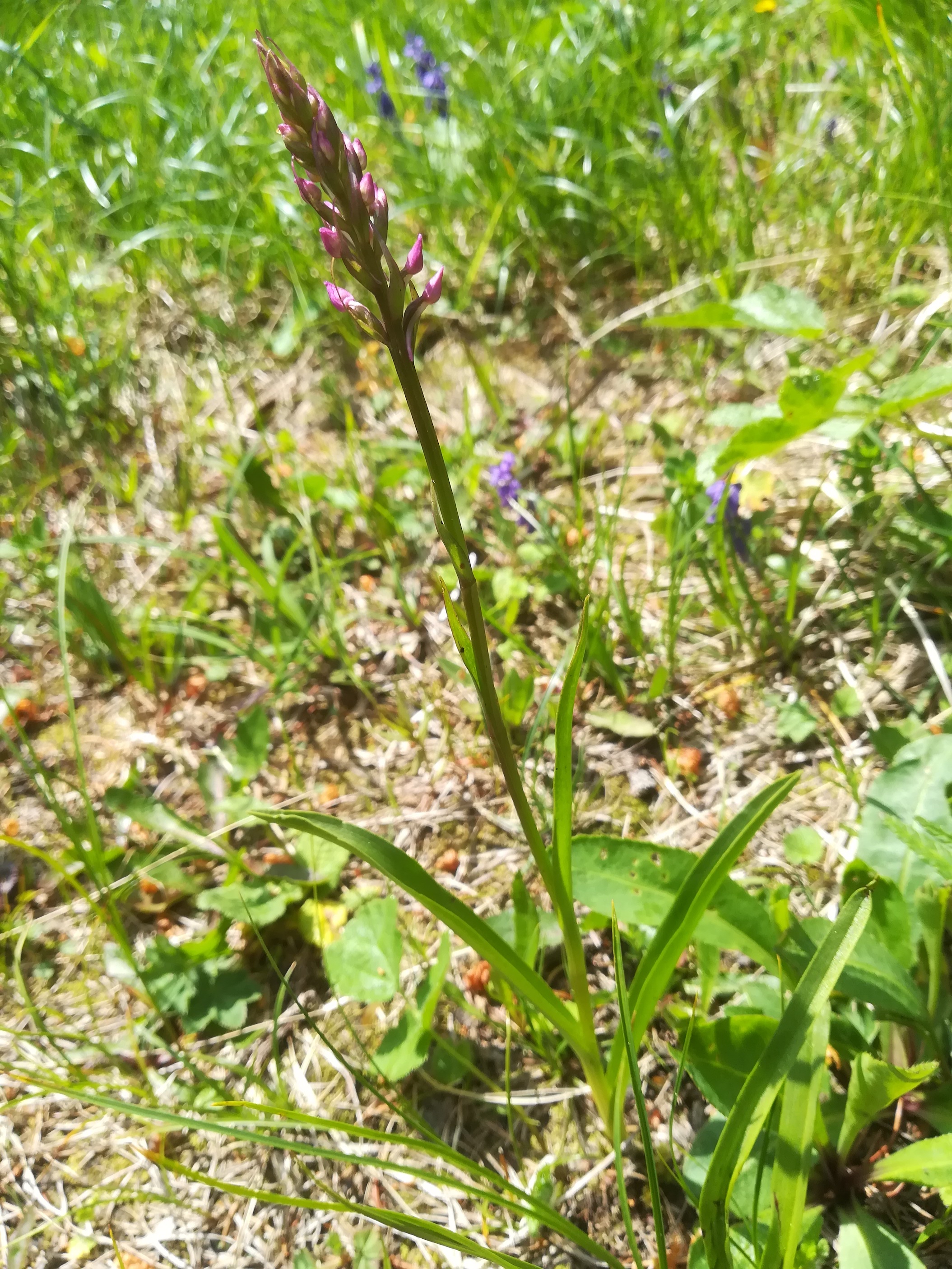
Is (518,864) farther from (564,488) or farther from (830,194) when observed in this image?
(830,194)

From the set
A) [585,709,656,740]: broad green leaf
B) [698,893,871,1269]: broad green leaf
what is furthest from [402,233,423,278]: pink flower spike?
[585,709,656,740]: broad green leaf

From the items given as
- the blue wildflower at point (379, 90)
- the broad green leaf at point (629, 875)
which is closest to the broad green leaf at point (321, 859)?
the broad green leaf at point (629, 875)

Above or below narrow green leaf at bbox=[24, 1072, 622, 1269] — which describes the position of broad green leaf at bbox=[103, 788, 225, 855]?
above

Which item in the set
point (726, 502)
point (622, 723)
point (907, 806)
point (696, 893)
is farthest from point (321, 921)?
point (726, 502)

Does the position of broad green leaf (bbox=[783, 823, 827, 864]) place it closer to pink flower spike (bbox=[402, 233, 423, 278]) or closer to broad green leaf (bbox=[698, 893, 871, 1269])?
broad green leaf (bbox=[698, 893, 871, 1269])

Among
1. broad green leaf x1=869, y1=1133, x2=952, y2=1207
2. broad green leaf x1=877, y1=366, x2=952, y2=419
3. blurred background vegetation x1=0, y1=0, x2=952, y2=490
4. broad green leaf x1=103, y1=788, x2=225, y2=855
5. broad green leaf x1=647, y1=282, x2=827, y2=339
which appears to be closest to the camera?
broad green leaf x1=869, y1=1133, x2=952, y2=1207

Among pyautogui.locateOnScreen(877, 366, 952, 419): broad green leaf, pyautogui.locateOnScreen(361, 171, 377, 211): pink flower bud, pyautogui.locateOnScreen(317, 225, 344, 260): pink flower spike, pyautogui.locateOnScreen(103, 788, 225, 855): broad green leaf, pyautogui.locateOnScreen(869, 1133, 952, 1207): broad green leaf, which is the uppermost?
pyautogui.locateOnScreen(361, 171, 377, 211): pink flower bud
